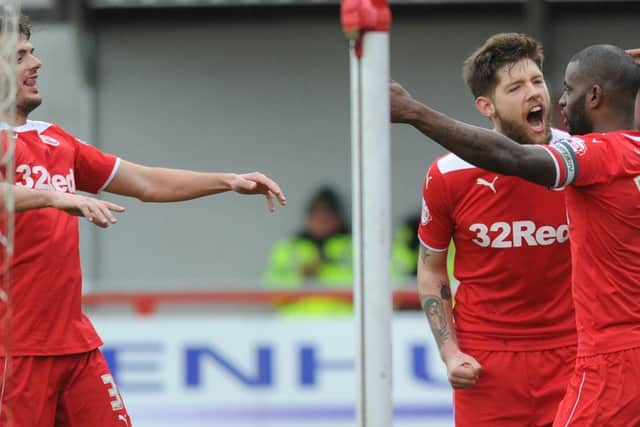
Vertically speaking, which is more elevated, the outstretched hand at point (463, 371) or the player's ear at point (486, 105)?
the player's ear at point (486, 105)

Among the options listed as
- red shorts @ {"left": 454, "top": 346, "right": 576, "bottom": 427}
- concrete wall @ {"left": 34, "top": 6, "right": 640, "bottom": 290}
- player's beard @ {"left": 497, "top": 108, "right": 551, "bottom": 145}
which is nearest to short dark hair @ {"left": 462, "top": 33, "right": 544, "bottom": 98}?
player's beard @ {"left": 497, "top": 108, "right": 551, "bottom": 145}

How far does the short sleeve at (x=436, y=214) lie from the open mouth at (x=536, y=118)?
17.4 inches

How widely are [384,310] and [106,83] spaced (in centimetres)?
930

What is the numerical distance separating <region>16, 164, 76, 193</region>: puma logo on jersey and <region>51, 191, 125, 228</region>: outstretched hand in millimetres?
489

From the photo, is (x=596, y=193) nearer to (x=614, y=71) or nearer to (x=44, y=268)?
(x=614, y=71)

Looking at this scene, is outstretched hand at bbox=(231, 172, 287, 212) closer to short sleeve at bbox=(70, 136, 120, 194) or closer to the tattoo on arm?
short sleeve at bbox=(70, 136, 120, 194)

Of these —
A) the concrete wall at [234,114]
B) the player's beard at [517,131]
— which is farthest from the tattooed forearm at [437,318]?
the concrete wall at [234,114]

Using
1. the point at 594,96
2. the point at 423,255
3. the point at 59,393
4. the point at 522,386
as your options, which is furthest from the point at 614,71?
the point at 59,393

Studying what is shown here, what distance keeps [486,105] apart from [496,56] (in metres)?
0.22

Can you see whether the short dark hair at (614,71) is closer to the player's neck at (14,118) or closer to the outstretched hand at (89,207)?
the outstretched hand at (89,207)

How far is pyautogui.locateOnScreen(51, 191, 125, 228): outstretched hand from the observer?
14.2 feet

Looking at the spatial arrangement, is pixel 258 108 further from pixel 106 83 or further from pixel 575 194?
pixel 575 194

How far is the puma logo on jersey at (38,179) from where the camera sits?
4.95 metres

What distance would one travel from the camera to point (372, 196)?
374 centimetres
